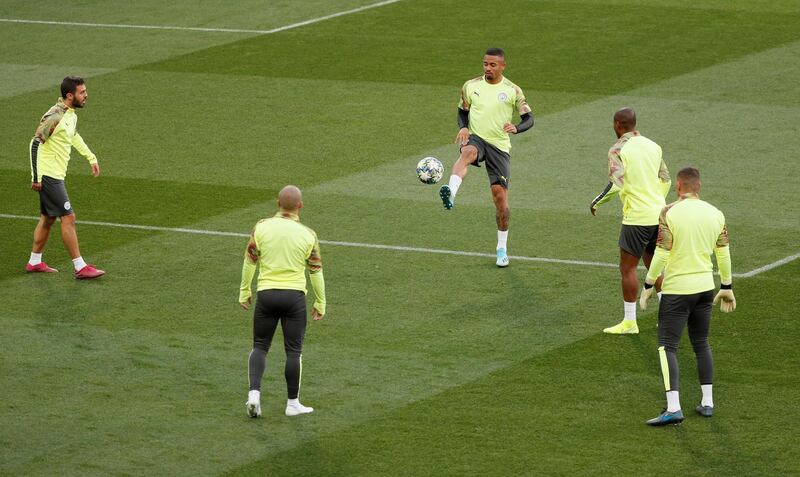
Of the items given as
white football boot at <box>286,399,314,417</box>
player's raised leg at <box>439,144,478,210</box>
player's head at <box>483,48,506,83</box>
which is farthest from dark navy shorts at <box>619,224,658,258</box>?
white football boot at <box>286,399,314,417</box>

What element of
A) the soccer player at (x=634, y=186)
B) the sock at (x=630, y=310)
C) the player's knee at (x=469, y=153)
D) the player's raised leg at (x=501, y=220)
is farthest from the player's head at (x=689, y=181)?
the player's knee at (x=469, y=153)

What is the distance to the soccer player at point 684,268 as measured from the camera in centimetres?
1264

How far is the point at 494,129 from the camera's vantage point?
18391 millimetres

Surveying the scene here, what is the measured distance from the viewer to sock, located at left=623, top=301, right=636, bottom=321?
15336 mm

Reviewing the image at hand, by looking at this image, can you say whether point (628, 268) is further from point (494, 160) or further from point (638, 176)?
point (494, 160)

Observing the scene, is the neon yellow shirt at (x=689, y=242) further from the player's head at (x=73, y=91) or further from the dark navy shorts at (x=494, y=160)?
the player's head at (x=73, y=91)

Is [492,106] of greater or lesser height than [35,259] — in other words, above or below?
above

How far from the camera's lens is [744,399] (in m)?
13.4

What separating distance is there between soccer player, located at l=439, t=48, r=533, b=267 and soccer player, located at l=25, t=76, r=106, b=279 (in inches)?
183

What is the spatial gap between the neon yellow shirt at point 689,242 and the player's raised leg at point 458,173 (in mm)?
5580

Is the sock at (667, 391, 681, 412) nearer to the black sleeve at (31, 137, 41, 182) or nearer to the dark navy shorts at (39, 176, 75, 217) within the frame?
the dark navy shorts at (39, 176, 75, 217)

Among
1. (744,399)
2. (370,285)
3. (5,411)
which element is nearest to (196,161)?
(370,285)

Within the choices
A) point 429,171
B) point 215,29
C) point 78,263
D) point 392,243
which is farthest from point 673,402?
point 215,29

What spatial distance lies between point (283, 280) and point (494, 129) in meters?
6.25
